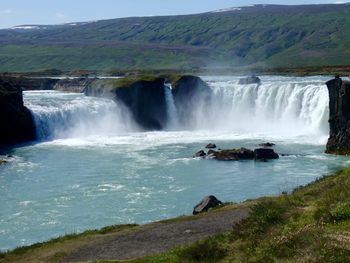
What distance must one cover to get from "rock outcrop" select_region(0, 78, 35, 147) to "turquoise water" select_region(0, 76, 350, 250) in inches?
137

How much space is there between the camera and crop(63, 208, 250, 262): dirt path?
70.7 feet

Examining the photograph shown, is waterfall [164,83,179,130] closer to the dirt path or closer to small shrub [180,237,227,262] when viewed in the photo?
the dirt path

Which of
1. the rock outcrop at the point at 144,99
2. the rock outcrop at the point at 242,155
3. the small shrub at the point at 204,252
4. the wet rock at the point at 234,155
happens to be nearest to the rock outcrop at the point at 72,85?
the rock outcrop at the point at 144,99

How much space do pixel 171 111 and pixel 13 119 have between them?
25.3 metres

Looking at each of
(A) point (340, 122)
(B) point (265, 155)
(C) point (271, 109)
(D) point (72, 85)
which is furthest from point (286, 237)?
(D) point (72, 85)

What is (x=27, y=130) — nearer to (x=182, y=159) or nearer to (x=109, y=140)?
(x=109, y=140)

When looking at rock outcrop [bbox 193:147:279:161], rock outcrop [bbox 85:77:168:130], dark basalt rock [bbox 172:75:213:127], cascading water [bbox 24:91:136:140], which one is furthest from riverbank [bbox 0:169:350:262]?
dark basalt rock [bbox 172:75:213:127]

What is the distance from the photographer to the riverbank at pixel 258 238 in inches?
654

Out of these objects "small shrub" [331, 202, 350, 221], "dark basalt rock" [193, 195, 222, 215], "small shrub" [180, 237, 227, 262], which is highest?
"small shrub" [331, 202, 350, 221]

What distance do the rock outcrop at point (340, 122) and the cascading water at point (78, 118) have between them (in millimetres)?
33657

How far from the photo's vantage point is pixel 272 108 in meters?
83.2

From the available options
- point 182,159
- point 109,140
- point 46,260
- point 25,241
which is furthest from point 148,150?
point 46,260

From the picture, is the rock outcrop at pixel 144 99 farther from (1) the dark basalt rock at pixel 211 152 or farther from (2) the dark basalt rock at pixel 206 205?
(2) the dark basalt rock at pixel 206 205

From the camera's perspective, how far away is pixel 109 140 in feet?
234
